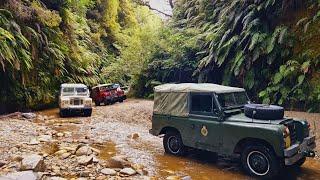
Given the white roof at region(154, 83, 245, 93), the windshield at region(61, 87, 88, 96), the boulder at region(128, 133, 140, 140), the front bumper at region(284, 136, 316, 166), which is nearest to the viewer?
the front bumper at region(284, 136, 316, 166)

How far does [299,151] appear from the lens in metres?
7.44

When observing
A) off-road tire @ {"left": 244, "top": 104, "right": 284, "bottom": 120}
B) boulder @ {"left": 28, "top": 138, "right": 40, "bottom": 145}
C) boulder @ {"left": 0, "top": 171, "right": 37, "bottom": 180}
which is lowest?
boulder @ {"left": 0, "top": 171, "right": 37, "bottom": 180}

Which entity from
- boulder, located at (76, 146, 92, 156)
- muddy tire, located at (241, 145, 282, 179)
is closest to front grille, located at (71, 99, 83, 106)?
boulder, located at (76, 146, 92, 156)

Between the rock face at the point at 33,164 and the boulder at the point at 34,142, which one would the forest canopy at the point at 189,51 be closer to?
the boulder at the point at 34,142

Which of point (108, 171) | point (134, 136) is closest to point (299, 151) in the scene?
point (108, 171)

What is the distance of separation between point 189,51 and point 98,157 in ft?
53.8

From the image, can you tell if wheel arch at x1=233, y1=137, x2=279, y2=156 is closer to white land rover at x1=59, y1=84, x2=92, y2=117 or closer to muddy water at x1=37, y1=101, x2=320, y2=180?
muddy water at x1=37, y1=101, x2=320, y2=180

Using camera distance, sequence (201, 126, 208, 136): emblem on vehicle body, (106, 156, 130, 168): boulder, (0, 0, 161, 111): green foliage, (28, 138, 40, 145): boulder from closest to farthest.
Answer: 1. (106, 156, 130, 168): boulder
2. (201, 126, 208, 136): emblem on vehicle body
3. (28, 138, 40, 145): boulder
4. (0, 0, 161, 111): green foliage

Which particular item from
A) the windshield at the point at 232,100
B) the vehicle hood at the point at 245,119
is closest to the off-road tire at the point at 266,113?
the vehicle hood at the point at 245,119

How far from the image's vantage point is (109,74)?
32.7m

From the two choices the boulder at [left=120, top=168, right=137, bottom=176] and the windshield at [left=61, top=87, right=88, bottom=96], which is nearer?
the boulder at [left=120, top=168, right=137, bottom=176]

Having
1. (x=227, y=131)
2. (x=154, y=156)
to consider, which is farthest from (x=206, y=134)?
(x=154, y=156)

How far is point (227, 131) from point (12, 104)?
15242mm

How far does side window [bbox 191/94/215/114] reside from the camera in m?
8.73
